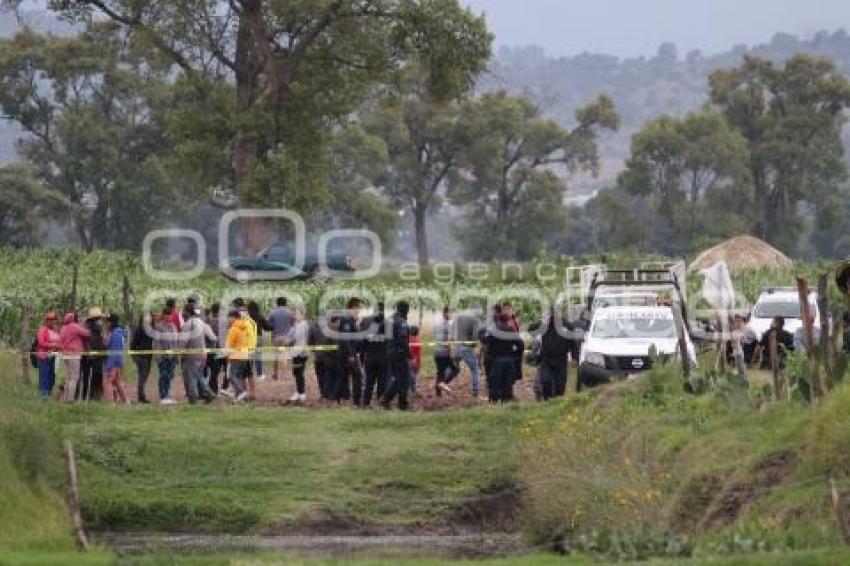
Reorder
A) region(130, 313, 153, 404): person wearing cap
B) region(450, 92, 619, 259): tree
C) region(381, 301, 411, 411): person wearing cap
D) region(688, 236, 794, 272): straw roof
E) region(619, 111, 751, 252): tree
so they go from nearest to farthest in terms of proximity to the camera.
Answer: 1. region(381, 301, 411, 411): person wearing cap
2. region(130, 313, 153, 404): person wearing cap
3. region(688, 236, 794, 272): straw roof
4. region(450, 92, 619, 259): tree
5. region(619, 111, 751, 252): tree

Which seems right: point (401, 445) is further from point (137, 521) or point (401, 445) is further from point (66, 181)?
point (66, 181)

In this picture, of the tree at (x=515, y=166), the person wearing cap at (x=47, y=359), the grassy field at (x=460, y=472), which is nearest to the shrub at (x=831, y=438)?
the grassy field at (x=460, y=472)

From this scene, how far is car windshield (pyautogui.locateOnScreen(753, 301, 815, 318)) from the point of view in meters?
39.4

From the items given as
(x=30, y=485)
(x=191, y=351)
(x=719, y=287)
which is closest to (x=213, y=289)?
(x=191, y=351)

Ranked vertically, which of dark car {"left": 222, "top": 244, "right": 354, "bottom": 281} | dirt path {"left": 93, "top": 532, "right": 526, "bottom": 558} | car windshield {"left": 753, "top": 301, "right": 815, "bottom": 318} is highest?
dark car {"left": 222, "top": 244, "right": 354, "bottom": 281}

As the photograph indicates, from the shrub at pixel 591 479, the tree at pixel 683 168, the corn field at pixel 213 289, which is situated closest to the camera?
the shrub at pixel 591 479

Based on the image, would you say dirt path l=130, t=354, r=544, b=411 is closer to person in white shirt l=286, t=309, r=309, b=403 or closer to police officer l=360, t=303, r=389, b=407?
person in white shirt l=286, t=309, r=309, b=403

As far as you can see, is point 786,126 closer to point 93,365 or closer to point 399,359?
point 399,359

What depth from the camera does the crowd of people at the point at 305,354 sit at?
97.2 ft

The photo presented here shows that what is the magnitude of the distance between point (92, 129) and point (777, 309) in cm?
6038

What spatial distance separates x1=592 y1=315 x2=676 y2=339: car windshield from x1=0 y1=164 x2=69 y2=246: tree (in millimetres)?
63732

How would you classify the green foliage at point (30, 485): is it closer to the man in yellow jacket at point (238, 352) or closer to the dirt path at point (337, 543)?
the dirt path at point (337, 543)

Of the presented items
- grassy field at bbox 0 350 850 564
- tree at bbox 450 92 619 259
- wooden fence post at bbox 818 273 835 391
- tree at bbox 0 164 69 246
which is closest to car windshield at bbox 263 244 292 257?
tree at bbox 0 164 69 246

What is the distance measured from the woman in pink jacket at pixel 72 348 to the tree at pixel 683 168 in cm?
7861
